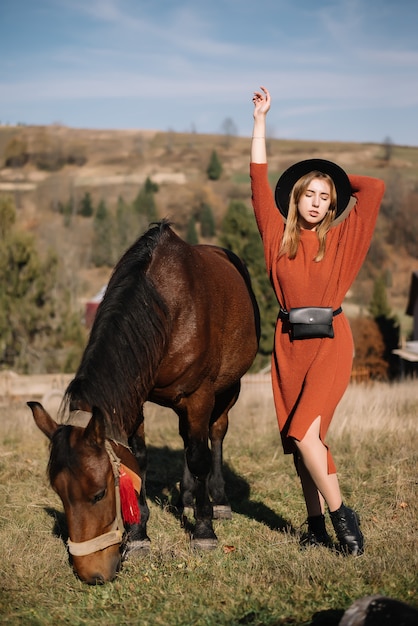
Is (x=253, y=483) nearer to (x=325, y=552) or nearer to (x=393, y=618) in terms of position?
(x=325, y=552)

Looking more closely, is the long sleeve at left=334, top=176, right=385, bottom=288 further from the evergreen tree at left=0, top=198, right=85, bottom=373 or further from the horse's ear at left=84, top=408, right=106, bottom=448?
the evergreen tree at left=0, top=198, right=85, bottom=373

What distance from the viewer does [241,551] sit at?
4.39 m

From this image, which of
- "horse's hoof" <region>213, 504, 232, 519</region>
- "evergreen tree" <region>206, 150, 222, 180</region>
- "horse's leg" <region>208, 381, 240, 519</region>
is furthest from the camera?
"evergreen tree" <region>206, 150, 222, 180</region>

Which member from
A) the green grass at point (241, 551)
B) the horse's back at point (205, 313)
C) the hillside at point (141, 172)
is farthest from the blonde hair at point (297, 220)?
the hillside at point (141, 172)

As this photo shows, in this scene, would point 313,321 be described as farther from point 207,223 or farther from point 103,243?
point 207,223

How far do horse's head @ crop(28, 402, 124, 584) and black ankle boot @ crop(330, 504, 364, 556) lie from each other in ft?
4.43

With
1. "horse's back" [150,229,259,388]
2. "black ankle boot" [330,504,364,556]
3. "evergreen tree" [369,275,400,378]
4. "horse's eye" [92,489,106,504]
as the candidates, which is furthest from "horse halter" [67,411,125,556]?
"evergreen tree" [369,275,400,378]

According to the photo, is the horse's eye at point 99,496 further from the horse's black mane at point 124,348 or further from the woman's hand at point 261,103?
the woman's hand at point 261,103

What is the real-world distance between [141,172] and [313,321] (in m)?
102

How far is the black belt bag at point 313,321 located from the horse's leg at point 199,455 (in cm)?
113

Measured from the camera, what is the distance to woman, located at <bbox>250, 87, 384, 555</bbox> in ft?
12.9

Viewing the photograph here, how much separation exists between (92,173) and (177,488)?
99.5m

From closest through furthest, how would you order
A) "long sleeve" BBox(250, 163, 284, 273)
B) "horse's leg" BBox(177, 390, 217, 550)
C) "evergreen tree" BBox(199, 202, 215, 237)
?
"long sleeve" BBox(250, 163, 284, 273) → "horse's leg" BBox(177, 390, 217, 550) → "evergreen tree" BBox(199, 202, 215, 237)

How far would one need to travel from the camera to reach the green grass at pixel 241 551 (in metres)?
3.26
